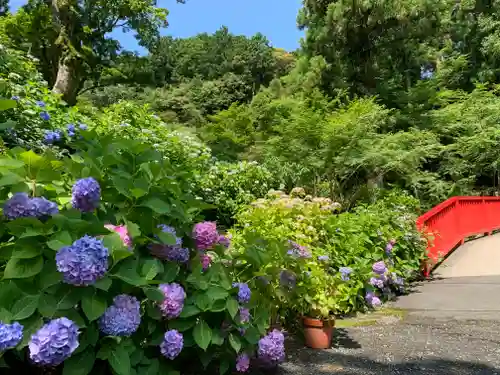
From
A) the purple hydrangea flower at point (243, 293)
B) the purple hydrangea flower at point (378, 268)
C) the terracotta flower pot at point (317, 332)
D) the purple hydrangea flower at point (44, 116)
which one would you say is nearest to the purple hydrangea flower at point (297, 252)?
the terracotta flower pot at point (317, 332)

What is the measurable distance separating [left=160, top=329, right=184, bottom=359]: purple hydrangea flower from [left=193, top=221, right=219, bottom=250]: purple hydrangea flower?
0.43 metres

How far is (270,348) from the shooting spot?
2.40 meters

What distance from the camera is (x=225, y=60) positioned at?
155ft

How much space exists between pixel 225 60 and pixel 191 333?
46980 millimetres

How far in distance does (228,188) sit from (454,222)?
14.6 feet

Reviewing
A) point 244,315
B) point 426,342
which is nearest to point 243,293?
point 244,315

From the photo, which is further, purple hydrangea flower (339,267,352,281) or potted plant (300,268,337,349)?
purple hydrangea flower (339,267,352,281)

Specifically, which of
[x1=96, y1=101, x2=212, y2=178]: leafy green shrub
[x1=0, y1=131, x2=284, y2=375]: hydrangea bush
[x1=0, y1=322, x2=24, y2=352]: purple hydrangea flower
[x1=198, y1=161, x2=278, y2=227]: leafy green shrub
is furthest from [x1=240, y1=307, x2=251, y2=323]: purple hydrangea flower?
[x1=198, y1=161, x2=278, y2=227]: leafy green shrub

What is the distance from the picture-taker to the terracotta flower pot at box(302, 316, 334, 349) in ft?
10.9

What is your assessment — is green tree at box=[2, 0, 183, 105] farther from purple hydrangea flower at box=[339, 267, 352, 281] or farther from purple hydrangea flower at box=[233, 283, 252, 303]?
purple hydrangea flower at box=[233, 283, 252, 303]

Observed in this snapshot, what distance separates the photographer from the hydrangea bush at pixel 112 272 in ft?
5.13

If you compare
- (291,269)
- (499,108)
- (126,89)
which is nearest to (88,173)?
(291,269)

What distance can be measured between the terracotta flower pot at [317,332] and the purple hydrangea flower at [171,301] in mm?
1663

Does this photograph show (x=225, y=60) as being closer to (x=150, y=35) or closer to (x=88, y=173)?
(x=150, y=35)
